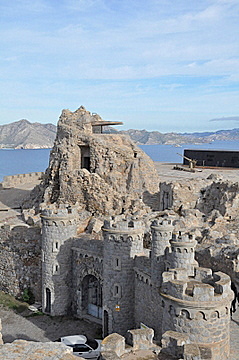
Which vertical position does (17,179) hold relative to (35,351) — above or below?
above

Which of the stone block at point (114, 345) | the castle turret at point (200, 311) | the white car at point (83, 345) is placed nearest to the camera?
the stone block at point (114, 345)

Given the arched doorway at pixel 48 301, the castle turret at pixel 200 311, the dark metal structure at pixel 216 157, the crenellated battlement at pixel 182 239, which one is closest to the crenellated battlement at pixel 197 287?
the castle turret at pixel 200 311

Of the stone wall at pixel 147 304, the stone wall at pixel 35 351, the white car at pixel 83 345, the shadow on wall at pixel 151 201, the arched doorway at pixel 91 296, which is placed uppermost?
the shadow on wall at pixel 151 201

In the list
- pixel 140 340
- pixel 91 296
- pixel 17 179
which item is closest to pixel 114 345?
pixel 140 340

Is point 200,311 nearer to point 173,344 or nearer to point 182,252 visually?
point 173,344

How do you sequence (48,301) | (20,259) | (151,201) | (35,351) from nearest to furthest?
1. (35,351)
2. (48,301)
3. (20,259)
4. (151,201)

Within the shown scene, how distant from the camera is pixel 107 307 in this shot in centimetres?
1967

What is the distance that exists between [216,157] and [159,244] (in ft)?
135

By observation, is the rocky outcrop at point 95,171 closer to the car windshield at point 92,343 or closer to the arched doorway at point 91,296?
the arched doorway at point 91,296

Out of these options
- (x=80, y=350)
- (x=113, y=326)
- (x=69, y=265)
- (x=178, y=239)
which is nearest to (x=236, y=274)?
(x=178, y=239)

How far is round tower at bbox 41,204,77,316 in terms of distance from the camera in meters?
22.9

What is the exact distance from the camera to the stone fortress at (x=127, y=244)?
12.4 metres

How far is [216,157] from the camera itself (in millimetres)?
55344

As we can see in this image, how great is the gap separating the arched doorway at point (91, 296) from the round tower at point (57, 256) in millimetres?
1152
